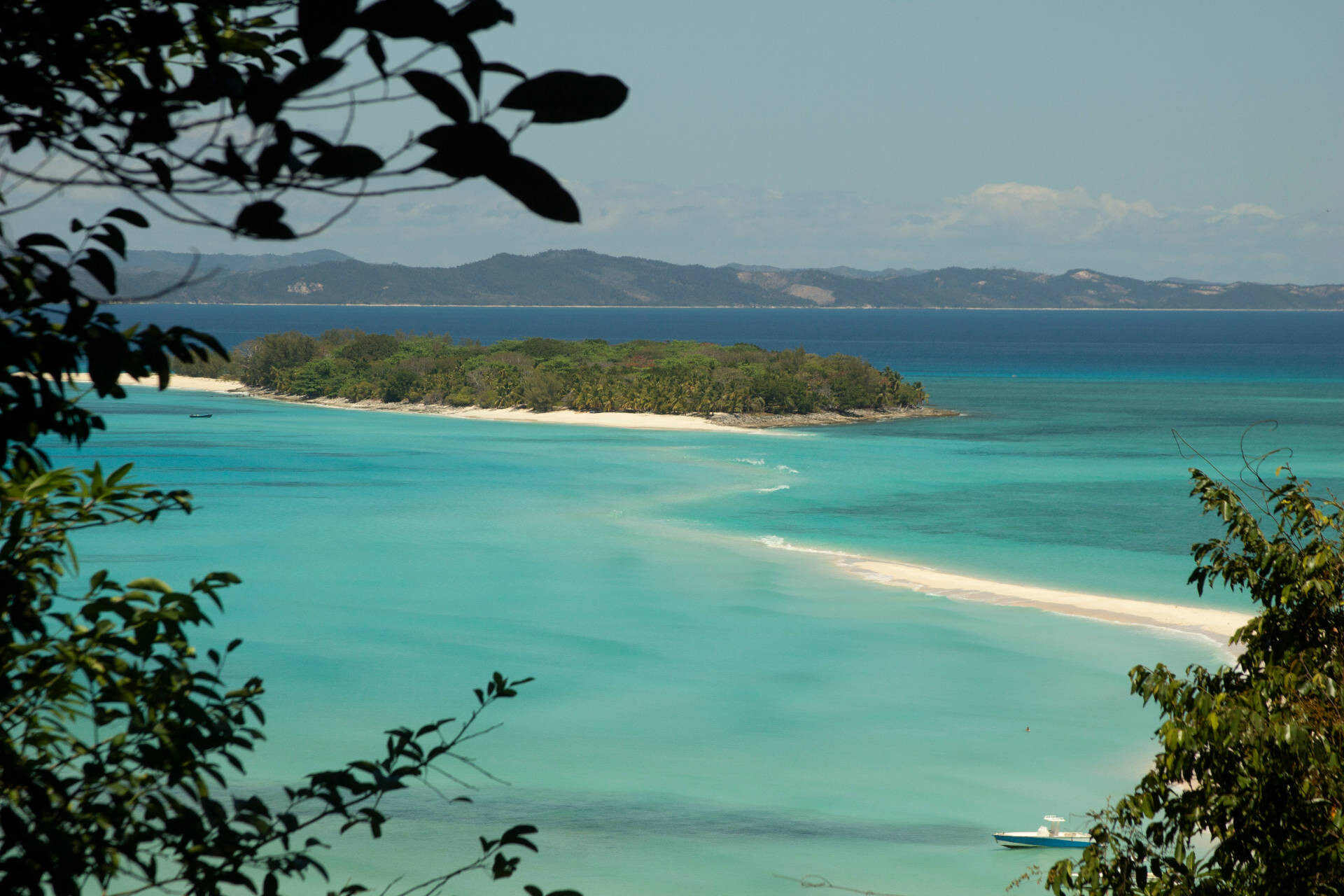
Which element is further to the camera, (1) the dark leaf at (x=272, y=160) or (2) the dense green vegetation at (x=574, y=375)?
(2) the dense green vegetation at (x=574, y=375)

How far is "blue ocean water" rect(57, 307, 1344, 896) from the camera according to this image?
13.1m

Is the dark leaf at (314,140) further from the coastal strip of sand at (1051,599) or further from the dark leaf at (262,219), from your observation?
the coastal strip of sand at (1051,599)

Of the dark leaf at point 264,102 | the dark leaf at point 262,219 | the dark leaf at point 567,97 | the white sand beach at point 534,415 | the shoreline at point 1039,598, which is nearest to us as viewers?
the dark leaf at point 567,97

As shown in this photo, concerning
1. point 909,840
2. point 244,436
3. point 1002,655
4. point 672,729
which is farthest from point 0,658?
point 244,436

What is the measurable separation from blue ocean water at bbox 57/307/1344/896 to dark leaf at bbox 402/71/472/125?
2.73m

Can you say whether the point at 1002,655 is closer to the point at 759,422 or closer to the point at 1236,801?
the point at 1236,801

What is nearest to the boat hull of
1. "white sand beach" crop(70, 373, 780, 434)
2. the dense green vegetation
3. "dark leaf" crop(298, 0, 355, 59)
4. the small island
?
"dark leaf" crop(298, 0, 355, 59)

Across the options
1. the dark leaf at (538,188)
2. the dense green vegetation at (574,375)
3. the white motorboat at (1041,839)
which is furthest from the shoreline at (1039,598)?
the dense green vegetation at (574,375)

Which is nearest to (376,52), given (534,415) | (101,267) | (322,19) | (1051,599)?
(322,19)

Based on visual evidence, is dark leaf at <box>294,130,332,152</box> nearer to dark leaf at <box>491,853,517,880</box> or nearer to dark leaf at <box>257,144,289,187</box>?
dark leaf at <box>257,144,289,187</box>

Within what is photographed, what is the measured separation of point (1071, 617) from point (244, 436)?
119 feet

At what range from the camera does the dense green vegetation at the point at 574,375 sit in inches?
2288

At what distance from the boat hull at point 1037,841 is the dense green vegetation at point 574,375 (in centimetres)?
4442

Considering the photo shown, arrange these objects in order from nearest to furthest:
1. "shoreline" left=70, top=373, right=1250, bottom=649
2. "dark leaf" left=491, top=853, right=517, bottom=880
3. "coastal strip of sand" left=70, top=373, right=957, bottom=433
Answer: "dark leaf" left=491, top=853, right=517, bottom=880 < "shoreline" left=70, top=373, right=1250, bottom=649 < "coastal strip of sand" left=70, top=373, right=957, bottom=433
